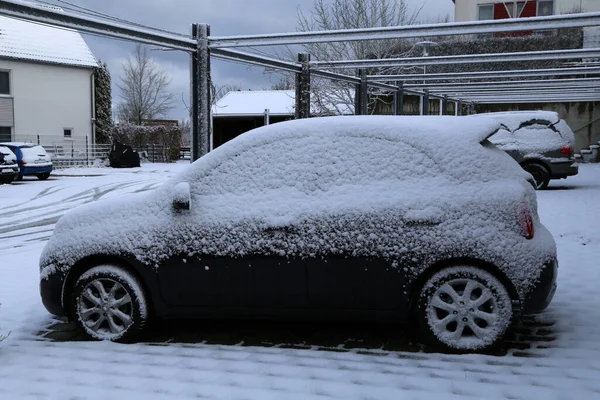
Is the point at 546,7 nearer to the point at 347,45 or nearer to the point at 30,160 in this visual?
the point at 347,45

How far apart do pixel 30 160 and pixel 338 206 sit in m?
21.8

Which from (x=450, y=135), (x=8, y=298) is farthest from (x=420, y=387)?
(x=8, y=298)

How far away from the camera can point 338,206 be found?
5.02m

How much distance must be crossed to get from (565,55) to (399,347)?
792cm

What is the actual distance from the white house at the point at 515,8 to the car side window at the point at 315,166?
2790 cm

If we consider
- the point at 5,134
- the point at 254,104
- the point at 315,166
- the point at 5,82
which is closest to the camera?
the point at 315,166

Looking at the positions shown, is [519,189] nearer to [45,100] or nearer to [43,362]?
[43,362]

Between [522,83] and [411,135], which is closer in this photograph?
[411,135]

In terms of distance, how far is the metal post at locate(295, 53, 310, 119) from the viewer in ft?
36.9

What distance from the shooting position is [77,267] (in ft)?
17.7

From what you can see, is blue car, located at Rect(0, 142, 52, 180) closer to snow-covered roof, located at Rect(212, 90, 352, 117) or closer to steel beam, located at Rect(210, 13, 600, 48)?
snow-covered roof, located at Rect(212, 90, 352, 117)

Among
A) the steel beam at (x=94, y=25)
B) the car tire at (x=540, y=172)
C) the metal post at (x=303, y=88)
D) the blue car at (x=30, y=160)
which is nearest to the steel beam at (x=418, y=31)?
the steel beam at (x=94, y=25)

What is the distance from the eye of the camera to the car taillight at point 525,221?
4867 millimetres

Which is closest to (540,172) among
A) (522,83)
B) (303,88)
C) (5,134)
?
(522,83)
